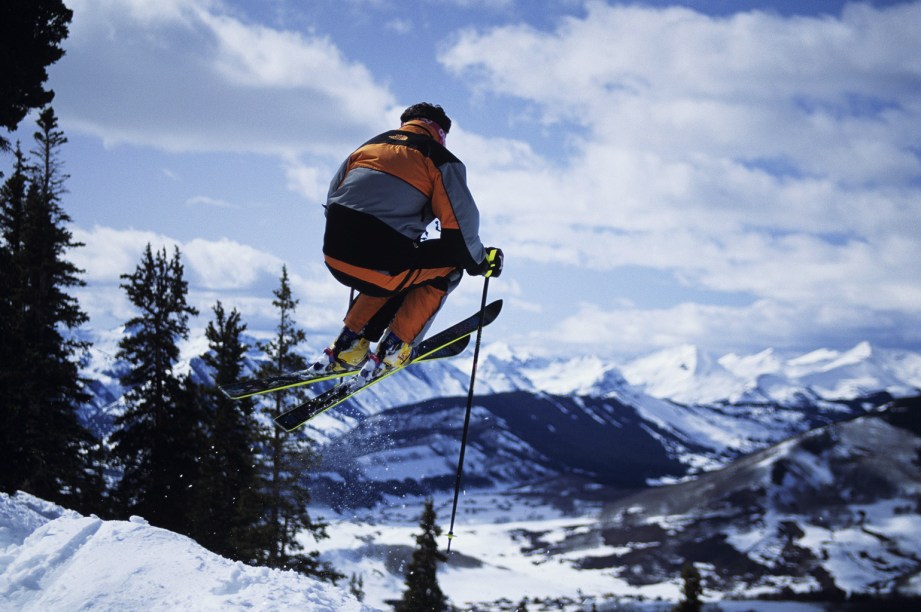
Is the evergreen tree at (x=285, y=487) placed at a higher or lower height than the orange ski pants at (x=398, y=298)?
lower

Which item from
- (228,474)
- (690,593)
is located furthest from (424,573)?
(690,593)

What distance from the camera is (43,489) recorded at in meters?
19.5

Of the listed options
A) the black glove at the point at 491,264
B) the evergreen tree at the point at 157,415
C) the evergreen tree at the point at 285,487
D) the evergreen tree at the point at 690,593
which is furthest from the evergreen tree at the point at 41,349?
the evergreen tree at the point at 690,593

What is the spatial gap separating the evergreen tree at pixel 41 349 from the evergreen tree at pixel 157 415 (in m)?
1.57

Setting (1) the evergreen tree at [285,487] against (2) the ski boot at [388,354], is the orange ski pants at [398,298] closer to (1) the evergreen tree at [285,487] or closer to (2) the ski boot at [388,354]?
(2) the ski boot at [388,354]

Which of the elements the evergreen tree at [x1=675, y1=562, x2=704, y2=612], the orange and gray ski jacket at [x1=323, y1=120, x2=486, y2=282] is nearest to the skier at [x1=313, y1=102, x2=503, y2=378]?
the orange and gray ski jacket at [x1=323, y1=120, x2=486, y2=282]

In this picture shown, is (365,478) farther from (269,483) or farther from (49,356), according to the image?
(49,356)

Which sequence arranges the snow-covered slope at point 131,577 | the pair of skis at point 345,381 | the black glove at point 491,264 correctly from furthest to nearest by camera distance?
the pair of skis at point 345,381 < the black glove at point 491,264 < the snow-covered slope at point 131,577

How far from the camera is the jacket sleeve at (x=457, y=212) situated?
21.7 ft

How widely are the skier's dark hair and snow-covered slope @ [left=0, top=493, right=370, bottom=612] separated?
495 cm

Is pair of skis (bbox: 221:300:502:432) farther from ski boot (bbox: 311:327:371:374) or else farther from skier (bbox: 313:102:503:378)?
skier (bbox: 313:102:503:378)

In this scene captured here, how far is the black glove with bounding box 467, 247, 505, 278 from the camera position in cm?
776

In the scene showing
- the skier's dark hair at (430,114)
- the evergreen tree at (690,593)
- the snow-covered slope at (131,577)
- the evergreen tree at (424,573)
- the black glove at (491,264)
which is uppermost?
the skier's dark hair at (430,114)

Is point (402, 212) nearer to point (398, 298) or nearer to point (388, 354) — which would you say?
point (398, 298)
